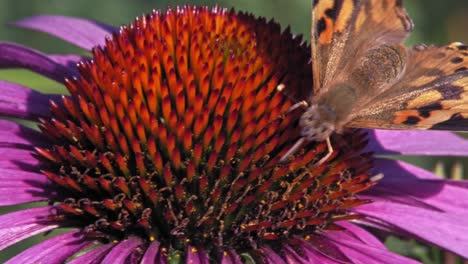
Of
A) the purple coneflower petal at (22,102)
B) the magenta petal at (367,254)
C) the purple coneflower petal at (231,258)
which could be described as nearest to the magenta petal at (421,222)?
the magenta petal at (367,254)

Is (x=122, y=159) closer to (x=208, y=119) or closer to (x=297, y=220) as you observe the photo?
(x=208, y=119)

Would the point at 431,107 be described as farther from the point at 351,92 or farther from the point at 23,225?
the point at 23,225

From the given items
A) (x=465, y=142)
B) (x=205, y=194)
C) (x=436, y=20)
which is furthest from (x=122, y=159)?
(x=436, y=20)

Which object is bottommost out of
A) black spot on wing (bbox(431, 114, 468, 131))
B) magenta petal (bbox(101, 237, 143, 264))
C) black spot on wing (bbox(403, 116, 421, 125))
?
magenta petal (bbox(101, 237, 143, 264))

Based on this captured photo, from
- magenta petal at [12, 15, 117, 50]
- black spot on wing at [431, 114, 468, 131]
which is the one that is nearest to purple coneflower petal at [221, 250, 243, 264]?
black spot on wing at [431, 114, 468, 131]

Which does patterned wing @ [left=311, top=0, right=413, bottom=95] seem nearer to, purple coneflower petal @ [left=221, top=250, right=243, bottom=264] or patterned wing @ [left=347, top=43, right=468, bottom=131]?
patterned wing @ [left=347, top=43, right=468, bottom=131]
